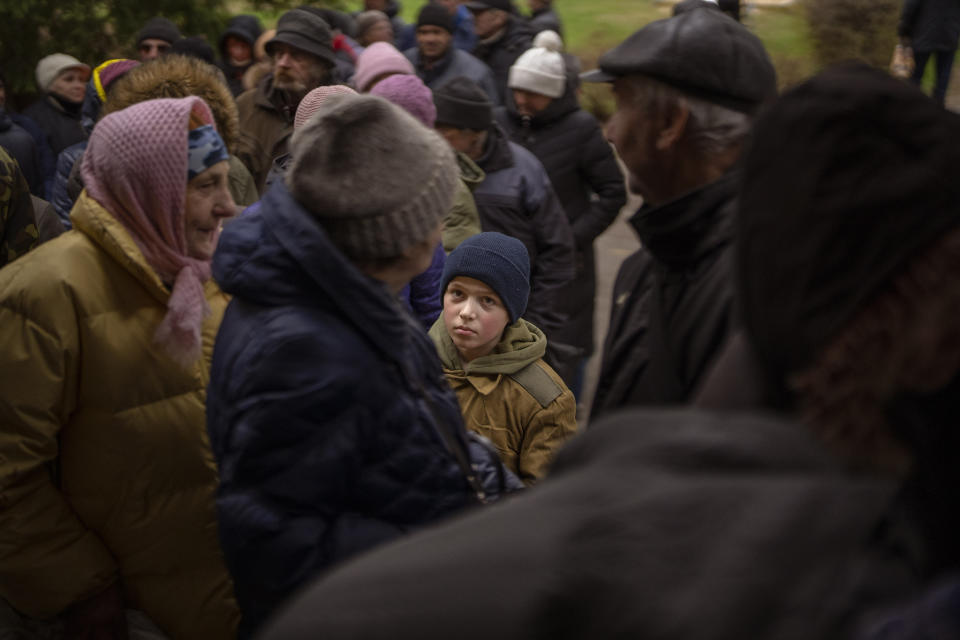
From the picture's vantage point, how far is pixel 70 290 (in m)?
2.32

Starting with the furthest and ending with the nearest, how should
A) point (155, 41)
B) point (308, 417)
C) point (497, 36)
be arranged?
point (497, 36) < point (155, 41) < point (308, 417)

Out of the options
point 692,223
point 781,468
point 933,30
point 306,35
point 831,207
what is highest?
point 831,207

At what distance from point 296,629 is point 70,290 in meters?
1.81

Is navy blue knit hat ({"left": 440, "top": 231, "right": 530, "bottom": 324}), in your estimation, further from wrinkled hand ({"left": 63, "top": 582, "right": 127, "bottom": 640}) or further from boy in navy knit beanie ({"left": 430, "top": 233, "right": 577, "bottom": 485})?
wrinkled hand ({"left": 63, "top": 582, "right": 127, "bottom": 640})

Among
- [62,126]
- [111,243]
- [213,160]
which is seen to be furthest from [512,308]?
[62,126]

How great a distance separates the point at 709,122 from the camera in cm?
209

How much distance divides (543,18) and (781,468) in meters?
8.45

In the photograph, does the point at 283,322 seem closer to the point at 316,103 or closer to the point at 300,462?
the point at 300,462

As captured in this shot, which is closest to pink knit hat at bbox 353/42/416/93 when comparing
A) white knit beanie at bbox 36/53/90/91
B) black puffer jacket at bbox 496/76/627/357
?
black puffer jacket at bbox 496/76/627/357

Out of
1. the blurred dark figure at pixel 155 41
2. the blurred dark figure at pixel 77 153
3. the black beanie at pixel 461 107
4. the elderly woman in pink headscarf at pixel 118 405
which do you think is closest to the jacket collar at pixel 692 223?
the elderly woman in pink headscarf at pixel 118 405

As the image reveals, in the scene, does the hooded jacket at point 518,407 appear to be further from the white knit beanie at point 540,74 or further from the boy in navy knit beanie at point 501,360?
the white knit beanie at point 540,74

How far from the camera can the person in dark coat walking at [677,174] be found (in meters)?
1.94

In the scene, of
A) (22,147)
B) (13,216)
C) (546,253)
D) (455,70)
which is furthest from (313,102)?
(455,70)

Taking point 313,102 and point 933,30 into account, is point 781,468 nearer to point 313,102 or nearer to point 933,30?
point 313,102
